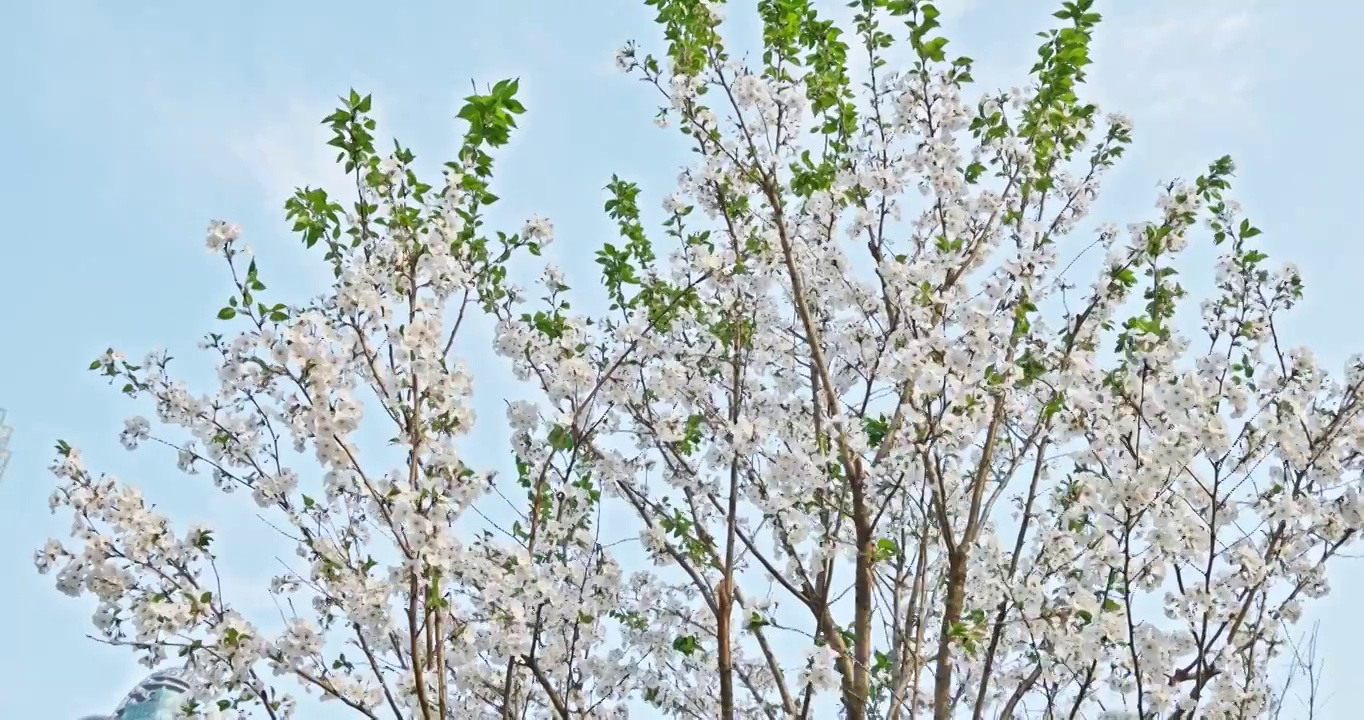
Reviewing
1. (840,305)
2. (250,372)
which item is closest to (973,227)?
(840,305)

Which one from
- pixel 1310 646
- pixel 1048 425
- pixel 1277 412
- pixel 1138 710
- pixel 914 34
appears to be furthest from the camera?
pixel 1310 646

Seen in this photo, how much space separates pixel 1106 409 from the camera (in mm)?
4379

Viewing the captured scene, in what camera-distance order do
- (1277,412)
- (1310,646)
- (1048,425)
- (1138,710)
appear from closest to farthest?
(1138,710)
(1277,412)
(1048,425)
(1310,646)

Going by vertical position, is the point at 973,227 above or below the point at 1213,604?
above

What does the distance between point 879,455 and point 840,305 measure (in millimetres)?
726

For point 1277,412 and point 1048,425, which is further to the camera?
point 1048,425

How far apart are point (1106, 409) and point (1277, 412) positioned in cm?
61

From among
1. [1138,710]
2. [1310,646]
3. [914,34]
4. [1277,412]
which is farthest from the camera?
[1310,646]

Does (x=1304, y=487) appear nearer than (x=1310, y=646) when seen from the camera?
Yes

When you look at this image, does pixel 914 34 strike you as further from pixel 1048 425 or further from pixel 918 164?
A: pixel 1048 425

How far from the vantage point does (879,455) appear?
4793 mm

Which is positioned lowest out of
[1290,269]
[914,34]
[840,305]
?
[1290,269]

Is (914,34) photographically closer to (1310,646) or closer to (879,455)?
(879,455)

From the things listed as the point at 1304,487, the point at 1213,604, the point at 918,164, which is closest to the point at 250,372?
the point at 918,164
